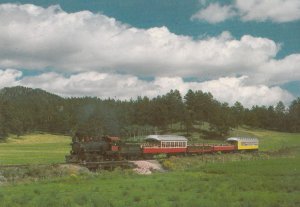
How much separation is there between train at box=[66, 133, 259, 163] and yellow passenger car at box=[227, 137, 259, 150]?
2.96 meters

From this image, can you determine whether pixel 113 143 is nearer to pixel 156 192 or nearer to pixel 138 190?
pixel 138 190

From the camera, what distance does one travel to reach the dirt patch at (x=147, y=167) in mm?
49000

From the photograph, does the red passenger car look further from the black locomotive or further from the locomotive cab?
the locomotive cab

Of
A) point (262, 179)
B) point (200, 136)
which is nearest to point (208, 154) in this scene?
point (262, 179)

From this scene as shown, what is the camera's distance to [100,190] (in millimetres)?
30078

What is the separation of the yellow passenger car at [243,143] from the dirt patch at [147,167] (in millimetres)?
31577

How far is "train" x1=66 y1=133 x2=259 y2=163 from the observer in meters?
48.8

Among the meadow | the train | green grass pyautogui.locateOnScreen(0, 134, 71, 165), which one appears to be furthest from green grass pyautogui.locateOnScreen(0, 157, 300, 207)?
green grass pyautogui.locateOnScreen(0, 134, 71, 165)

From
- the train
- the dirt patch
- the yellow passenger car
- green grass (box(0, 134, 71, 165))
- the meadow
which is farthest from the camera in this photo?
the yellow passenger car

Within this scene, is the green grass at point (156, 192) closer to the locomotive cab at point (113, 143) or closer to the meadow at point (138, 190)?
the meadow at point (138, 190)

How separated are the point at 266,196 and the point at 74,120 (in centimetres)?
14125

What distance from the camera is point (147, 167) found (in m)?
51.6

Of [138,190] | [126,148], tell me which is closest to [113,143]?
[126,148]

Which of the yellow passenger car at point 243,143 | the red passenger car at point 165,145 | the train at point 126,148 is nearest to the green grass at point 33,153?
the train at point 126,148
